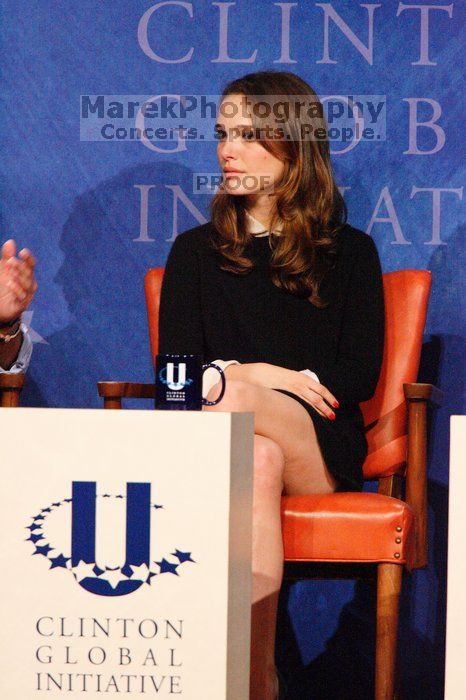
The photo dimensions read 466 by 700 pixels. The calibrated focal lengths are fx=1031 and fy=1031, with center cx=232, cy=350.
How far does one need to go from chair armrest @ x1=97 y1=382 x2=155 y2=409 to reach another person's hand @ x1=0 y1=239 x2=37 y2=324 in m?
0.28

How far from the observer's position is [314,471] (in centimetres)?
232

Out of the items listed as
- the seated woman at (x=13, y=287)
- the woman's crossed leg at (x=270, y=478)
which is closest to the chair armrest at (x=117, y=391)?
the seated woman at (x=13, y=287)

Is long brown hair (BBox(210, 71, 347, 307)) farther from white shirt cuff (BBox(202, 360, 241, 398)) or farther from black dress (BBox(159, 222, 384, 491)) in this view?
white shirt cuff (BBox(202, 360, 241, 398))

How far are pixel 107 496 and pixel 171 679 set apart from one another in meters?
0.29

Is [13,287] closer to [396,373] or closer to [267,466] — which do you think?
[267,466]

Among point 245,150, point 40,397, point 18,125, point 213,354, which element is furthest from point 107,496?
point 18,125

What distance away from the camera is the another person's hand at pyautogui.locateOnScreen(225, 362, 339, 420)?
2381 millimetres

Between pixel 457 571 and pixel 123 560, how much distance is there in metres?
0.50

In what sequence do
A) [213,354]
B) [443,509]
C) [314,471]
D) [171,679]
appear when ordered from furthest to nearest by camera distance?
[443,509] < [213,354] < [314,471] < [171,679]

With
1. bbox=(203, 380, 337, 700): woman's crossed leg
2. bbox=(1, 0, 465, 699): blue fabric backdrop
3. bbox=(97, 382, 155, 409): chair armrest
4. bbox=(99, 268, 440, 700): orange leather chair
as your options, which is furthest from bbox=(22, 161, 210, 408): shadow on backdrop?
bbox=(203, 380, 337, 700): woman's crossed leg

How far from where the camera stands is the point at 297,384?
7.84 feet

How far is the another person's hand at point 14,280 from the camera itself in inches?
90.3

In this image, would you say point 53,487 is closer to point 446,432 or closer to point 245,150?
point 245,150

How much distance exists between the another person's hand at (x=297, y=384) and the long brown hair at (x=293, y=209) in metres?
0.27
